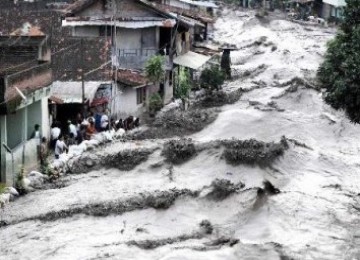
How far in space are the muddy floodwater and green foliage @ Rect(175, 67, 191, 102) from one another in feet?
13.8

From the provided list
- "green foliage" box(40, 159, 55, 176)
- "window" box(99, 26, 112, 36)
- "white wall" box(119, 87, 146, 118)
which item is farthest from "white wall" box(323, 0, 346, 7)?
"green foliage" box(40, 159, 55, 176)

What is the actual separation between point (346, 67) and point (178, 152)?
8714 millimetres

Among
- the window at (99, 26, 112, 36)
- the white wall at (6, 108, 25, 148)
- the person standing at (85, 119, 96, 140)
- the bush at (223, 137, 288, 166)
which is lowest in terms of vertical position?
the bush at (223, 137, 288, 166)

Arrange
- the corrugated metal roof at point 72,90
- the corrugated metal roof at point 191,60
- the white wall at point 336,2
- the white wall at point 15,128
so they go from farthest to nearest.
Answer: the white wall at point 336,2 < the corrugated metal roof at point 191,60 < the corrugated metal roof at point 72,90 < the white wall at point 15,128

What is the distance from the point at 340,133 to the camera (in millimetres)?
30531

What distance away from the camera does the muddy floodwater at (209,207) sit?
16953 mm

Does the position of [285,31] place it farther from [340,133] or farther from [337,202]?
[337,202]

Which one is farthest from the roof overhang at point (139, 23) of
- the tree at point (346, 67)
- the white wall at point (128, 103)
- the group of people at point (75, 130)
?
the tree at point (346, 67)

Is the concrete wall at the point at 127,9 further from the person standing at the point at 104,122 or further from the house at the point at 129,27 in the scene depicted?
the person standing at the point at 104,122

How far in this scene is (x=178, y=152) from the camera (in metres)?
24.8

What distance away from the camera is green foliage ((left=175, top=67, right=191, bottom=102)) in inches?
1361

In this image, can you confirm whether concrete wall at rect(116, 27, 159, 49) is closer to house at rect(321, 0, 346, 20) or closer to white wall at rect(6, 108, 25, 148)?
white wall at rect(6, 108, 25, 148)

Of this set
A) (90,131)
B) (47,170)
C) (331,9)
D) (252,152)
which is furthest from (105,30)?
(331,9)

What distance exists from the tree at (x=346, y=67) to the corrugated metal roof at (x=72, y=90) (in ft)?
34.6
